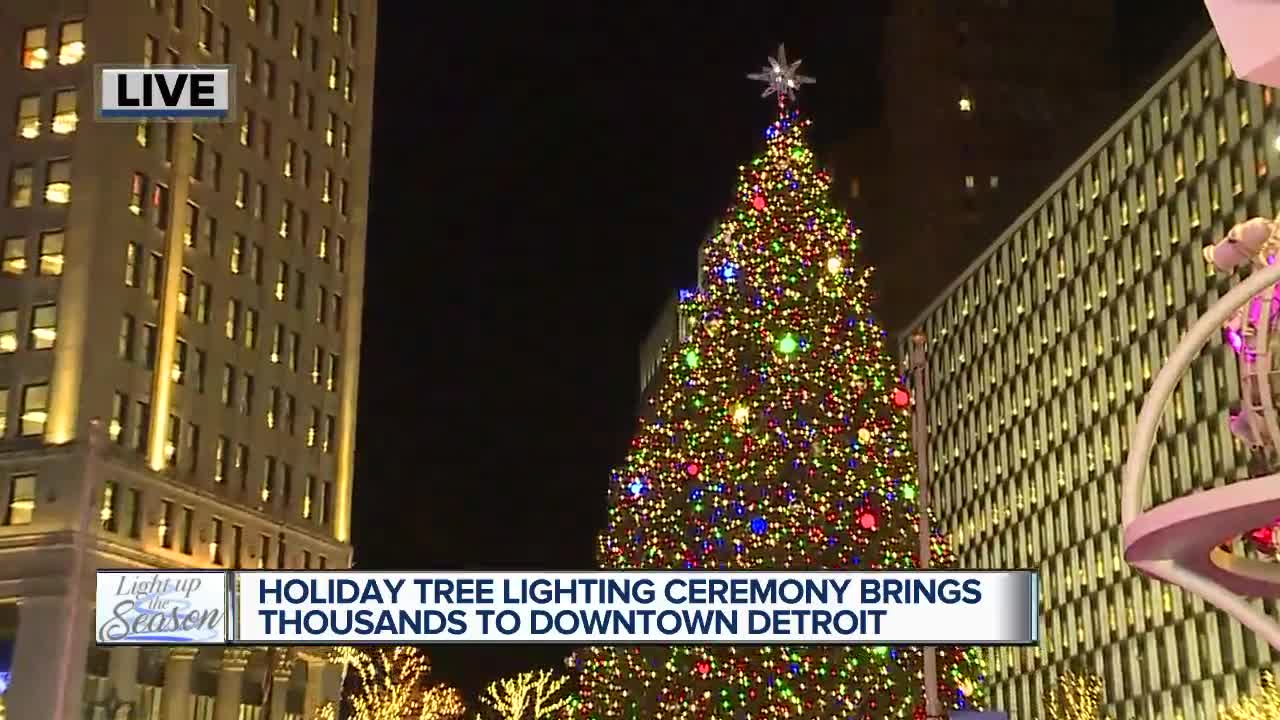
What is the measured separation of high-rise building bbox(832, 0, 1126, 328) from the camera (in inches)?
4473

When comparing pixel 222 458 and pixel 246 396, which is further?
pixel 246 396

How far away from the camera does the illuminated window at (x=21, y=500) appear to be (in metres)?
60.8

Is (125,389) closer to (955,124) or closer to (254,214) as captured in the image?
(254,214)

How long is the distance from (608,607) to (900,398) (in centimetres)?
2047

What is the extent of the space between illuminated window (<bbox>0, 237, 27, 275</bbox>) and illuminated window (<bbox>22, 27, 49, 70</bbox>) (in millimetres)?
7450

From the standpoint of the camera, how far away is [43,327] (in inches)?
2494

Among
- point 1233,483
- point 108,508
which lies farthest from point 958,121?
point 1233,483

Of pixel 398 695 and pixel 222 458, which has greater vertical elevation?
pixel 222 458

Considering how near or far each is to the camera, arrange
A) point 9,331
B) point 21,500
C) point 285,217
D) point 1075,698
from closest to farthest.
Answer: point 21,500, point 9,331, point 1075,698, point 285,217

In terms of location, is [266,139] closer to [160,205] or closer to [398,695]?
[160,205]

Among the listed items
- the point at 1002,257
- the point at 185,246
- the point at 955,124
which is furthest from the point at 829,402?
the point at 955,124

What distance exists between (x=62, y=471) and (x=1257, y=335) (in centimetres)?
5468

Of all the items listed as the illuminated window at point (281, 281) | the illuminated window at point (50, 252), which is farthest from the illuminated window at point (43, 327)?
the illuminated window at point (281, 281)

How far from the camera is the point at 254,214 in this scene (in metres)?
74.2
